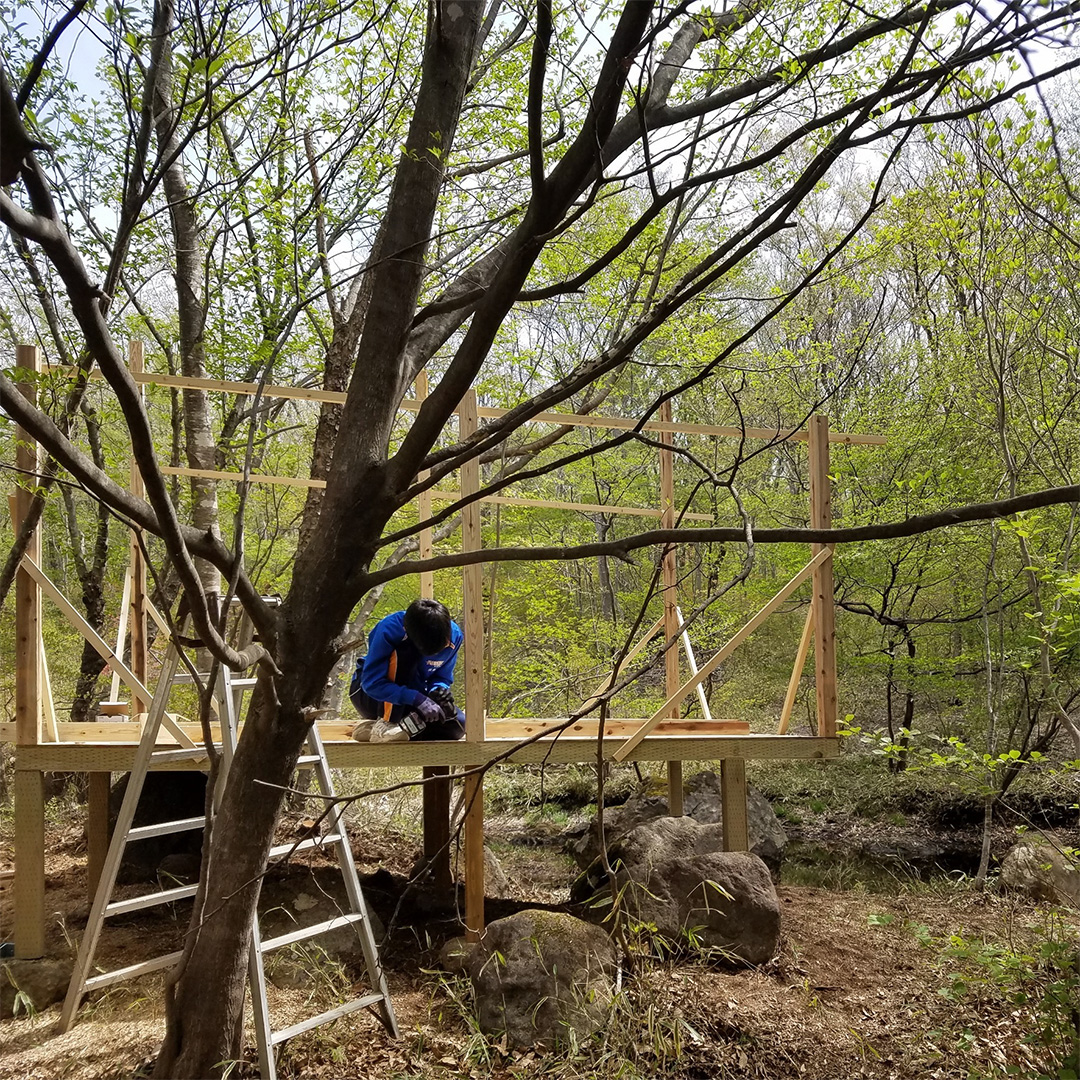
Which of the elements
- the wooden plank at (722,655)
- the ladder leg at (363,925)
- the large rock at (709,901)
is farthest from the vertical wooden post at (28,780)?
the wooden plank at (722,655)

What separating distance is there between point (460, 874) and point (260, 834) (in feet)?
11.8

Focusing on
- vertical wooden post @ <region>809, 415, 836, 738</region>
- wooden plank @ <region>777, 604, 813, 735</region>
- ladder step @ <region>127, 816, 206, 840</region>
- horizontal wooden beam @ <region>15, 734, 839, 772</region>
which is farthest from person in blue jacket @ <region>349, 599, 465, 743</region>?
vertical wooden post @ <region>809, 415, 836, 738</region>

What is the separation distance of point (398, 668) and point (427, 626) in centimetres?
45

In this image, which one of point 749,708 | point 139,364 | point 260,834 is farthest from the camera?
point 749,708

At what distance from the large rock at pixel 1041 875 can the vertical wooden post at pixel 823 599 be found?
2110 millimetres

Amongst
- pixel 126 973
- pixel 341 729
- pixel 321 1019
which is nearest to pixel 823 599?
pixel 341 729

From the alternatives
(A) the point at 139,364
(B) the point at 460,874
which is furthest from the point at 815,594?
(A) the point at 139,364

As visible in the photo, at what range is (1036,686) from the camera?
914 centimetres

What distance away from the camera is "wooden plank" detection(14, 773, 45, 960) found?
4.50 metres

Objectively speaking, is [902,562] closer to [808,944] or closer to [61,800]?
[808,944]

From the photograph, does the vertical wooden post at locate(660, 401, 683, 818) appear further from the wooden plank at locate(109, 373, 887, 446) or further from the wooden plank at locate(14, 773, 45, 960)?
the wooden plank at locate(14, 773, 45, 960)

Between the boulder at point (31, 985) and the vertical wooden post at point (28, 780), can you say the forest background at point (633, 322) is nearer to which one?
the vertical wooden post at point (28, 780)

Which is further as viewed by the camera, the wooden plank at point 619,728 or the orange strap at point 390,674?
the wooden plank at point 619,728

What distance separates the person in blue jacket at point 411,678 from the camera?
493 centimetres
